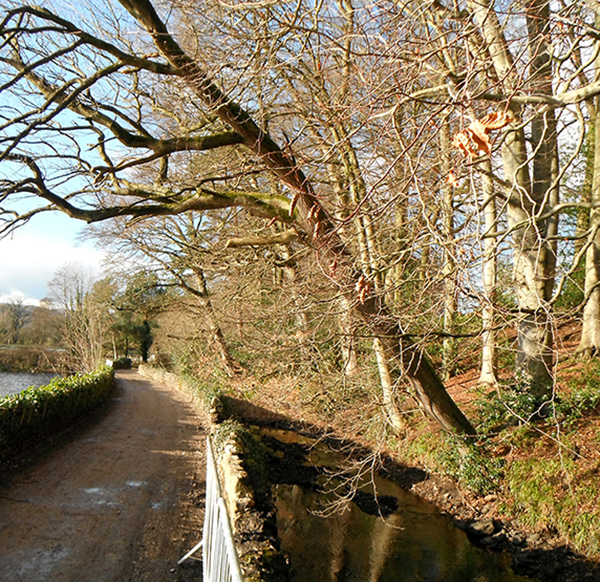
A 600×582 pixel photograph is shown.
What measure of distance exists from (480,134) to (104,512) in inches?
271

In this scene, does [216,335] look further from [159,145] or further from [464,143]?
[464,143]

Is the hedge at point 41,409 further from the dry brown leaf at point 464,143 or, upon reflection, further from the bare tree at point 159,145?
the dry brown leaf at point 464,143

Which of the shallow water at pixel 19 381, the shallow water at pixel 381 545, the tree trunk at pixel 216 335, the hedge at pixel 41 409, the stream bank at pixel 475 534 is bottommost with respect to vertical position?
the shallow water at pixel 19 381

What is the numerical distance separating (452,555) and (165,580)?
Result: 13.0 feet

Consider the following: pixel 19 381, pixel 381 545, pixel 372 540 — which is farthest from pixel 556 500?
pixel 19 381

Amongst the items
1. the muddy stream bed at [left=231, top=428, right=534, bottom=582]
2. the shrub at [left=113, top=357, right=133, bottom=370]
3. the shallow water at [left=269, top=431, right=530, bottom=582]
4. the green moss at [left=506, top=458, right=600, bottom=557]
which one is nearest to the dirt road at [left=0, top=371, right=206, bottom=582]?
the muddy stream bed at [left=231, top=428, right=534, bottom=582]

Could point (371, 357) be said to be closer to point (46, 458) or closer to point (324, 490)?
point (324, 490)

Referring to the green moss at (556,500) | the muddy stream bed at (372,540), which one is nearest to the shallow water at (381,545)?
the muddy stream bed at (372,540)

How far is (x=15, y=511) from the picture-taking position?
6484 mm

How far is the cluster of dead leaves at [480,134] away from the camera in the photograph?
244 centimetres

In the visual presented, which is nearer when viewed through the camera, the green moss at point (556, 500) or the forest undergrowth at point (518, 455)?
the green moss at point (556, 500)

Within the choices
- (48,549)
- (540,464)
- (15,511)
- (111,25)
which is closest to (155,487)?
(15,511)

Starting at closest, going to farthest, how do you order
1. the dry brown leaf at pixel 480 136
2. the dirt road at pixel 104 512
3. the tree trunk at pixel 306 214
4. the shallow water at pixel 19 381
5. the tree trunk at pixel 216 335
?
the dry brown leaf at pixel 480 136 < the dirt road at pixel 104 512 < the tree trunk at pixel 306 214 < the tree trunk at pixel 216 335 < the shallow water at pixel 19 381

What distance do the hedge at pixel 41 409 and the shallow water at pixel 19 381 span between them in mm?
15605
